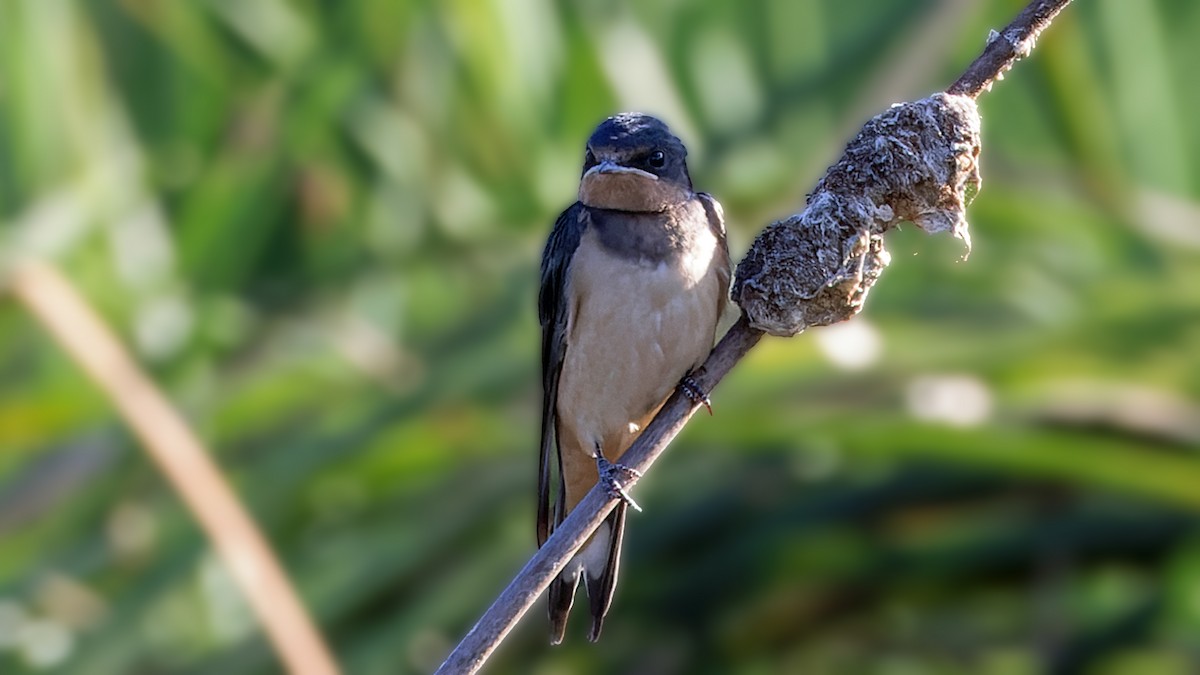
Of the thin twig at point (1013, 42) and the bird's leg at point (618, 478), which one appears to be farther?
the bird's leg at point (618, 478)

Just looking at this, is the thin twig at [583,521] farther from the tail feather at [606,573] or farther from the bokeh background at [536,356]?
the bokeh background at [536,356]

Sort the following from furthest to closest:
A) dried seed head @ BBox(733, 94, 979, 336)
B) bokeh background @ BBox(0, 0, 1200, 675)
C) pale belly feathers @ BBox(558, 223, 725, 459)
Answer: bokeh background @ BBox(0, 0, 1200, 675), pale belly feathers @ BBox(558, 223, 725, 459), dried seed head @ BBox(733, 94, 979, 336)

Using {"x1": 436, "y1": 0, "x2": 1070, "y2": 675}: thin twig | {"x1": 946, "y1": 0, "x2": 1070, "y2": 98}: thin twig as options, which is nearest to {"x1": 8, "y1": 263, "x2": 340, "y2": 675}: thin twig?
{"x1": 436, "y1": 0, "x2": 1070, "y2": 675}: thin twig

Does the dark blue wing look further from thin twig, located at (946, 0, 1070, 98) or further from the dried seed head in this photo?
thin twig, located at (946, 0, 1070, 98)

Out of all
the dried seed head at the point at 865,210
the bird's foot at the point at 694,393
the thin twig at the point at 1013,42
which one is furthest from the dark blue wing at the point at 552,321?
the thin twig at the point at 1013,42

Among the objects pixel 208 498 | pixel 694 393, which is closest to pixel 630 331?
pixel 694 393

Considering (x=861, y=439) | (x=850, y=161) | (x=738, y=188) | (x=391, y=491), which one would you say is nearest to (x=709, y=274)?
(x=850, y=161)
